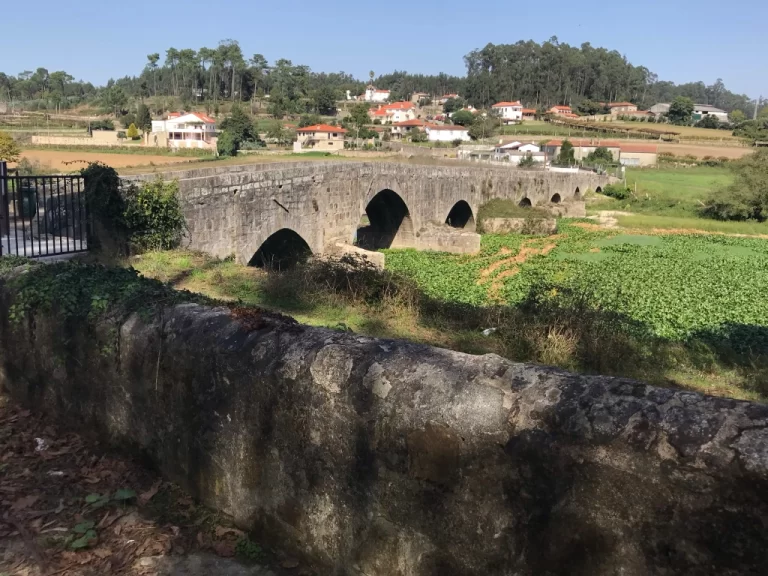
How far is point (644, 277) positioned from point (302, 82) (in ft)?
447

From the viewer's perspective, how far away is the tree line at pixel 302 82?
137m

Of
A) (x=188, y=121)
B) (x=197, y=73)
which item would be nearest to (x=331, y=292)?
(x=188, y=121)

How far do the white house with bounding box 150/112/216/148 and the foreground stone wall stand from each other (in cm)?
7245

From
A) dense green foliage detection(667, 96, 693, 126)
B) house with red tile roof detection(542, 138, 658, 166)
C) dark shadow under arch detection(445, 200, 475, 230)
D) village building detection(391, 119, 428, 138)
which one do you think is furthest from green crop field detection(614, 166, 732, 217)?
dense green foliage detection(667, 96, 693, 126)

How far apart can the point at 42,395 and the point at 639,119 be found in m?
145

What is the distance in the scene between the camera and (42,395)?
466cm

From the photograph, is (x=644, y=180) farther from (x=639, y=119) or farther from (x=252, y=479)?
(x=639, y=119)

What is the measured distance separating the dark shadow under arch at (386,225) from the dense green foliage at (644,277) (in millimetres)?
1234

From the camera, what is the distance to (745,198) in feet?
138

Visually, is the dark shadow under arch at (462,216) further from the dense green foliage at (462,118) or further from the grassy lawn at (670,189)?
the dense green foliage at (462,118)

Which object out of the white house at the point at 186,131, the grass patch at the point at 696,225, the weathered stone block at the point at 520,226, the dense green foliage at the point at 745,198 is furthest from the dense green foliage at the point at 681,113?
the weathered stone block at the point at 520,226

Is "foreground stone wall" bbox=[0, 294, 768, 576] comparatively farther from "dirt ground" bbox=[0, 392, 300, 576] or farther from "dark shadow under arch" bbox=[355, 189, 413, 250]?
"dark shadow under arch" bbox=[355, 189, 413, 250]

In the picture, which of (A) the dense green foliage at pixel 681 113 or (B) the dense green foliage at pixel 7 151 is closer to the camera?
(B) the dense green foliage at pixel 7 151

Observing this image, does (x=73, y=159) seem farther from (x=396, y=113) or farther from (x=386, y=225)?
(x=396, y=113)
